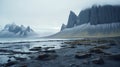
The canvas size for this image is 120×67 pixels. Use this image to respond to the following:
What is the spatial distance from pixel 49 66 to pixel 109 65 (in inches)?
430

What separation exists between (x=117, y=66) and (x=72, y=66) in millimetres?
7745

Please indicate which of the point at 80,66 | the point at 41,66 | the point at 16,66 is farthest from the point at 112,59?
the point at 16,66

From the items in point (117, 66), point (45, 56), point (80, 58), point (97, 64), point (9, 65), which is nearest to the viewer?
point (117, 66)

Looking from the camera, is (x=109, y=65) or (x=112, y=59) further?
(x=112, y=59)

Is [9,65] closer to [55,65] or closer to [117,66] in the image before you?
[55,65]

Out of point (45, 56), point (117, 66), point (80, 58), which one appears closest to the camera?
point (117, 66)

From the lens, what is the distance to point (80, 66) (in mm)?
27000

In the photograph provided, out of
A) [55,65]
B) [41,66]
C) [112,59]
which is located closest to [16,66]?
[41,66]

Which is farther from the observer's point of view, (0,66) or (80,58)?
(80,58)

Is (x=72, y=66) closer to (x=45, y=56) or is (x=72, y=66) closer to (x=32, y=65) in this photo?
(x=32, y=65)

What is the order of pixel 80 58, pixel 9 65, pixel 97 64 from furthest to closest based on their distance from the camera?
pixel 80 58 < pixel 9 65 < pixel 97 64

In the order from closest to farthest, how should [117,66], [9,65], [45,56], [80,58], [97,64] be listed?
[117,66] < [97,64] < [9,65] < [80,58] < [45,56]

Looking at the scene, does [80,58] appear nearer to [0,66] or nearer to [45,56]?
[45,56]

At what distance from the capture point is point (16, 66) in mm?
28938
